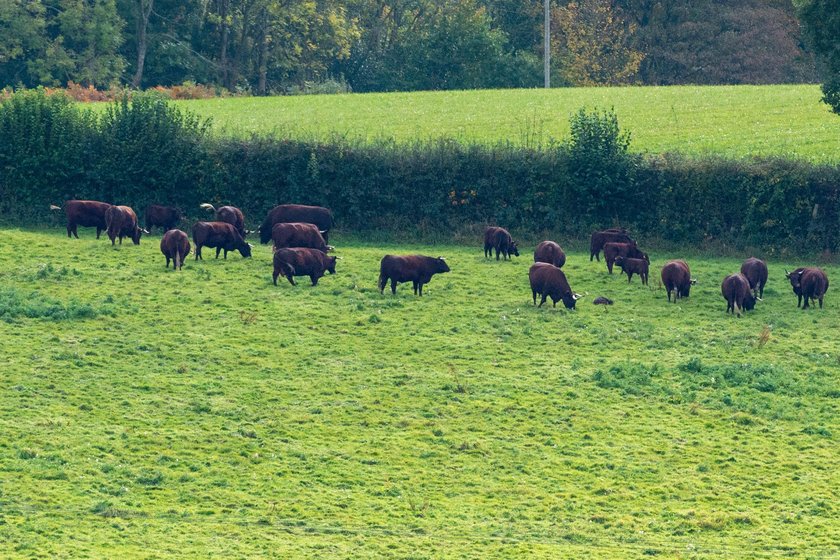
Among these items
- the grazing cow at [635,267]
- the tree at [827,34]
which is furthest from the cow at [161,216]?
the tree at [827,34]

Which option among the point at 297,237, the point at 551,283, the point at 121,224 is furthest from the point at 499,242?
the point at 121,224

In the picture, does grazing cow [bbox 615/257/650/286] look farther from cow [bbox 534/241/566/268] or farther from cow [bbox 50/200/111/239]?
cow [bbox 50/200/111/239]

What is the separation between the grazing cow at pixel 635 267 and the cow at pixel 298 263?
24.1ft

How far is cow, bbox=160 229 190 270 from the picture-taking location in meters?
31.9

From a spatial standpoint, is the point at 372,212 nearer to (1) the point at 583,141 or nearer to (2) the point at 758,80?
(1) the point at 583,141

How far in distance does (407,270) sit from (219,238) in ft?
19.4

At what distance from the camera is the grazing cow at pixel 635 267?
32031 millimetres

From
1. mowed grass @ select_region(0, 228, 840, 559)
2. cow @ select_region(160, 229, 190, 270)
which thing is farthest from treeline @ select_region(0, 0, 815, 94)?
mowed grass @ select_region(0, 228, 840, 559)

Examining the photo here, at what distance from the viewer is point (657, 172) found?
38.8 m

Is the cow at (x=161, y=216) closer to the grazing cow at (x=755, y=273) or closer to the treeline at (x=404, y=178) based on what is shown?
the treeline at (x=404, y=178)

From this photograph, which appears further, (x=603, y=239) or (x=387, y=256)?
(x=603, y=239)

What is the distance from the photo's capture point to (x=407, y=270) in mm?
30000

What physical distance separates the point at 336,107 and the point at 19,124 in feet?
65.8

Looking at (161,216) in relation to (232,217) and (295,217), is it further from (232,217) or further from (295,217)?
(295,217)
